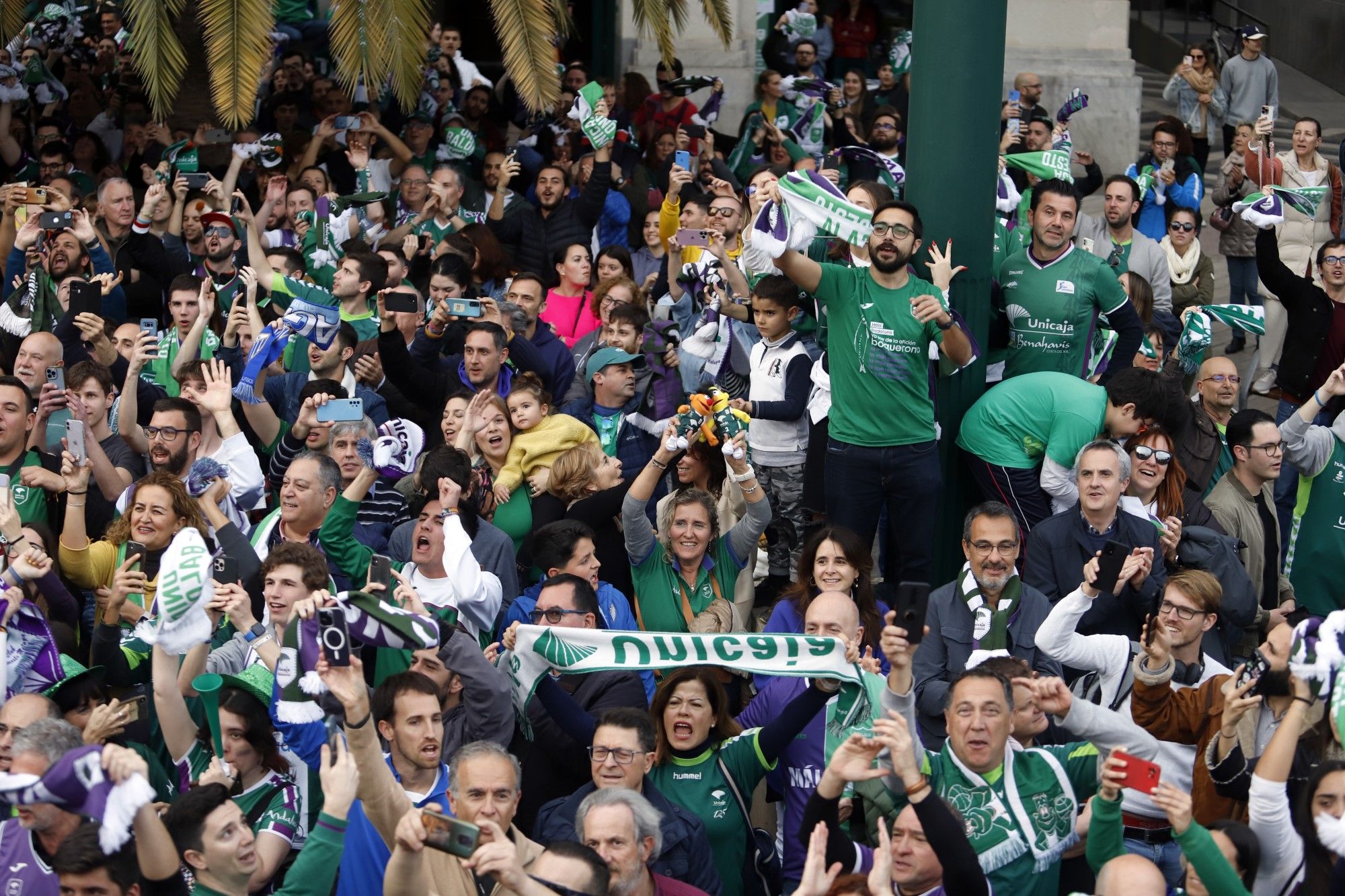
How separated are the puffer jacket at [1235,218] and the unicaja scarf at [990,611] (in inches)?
235

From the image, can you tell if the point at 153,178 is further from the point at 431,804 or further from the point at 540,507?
the point at 431,804

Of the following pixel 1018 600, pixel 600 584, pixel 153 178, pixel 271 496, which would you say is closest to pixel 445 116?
pixel 153 178

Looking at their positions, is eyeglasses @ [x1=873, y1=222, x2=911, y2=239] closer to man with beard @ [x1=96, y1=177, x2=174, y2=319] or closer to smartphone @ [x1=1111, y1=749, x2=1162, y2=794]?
smartphone @ [x1=1111, y1=749, x2=1162, y2=794]

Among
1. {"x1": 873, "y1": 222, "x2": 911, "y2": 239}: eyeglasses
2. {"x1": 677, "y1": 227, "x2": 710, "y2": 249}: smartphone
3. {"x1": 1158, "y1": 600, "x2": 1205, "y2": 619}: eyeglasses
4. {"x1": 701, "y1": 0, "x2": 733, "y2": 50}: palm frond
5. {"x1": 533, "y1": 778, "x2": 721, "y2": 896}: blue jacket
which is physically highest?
{"x1": 701, "y1": 0, "x2": 733, "y2": 50}: palm frond

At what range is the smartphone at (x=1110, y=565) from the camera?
5867mm

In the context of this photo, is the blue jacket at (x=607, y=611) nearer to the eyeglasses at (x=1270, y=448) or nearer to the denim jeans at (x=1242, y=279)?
the eyeglasses at (x=1270, y=448)

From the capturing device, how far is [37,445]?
7.35 meters

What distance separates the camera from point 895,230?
7.07 m

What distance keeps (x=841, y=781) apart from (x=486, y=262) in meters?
5.53

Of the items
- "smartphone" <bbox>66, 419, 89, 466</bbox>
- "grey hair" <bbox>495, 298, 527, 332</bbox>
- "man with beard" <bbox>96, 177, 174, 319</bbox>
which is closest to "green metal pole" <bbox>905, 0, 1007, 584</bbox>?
"grey hair" <bbox>495, 298, 527, 332</bbox>

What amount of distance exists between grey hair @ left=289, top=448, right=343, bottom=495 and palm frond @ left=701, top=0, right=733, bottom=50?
6.93m

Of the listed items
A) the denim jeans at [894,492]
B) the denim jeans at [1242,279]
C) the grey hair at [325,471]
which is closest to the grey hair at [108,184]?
the grey hair at [325,471]

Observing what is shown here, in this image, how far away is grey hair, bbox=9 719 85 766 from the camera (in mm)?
4746

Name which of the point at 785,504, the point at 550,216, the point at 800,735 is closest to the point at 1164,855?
the point at 800,735
